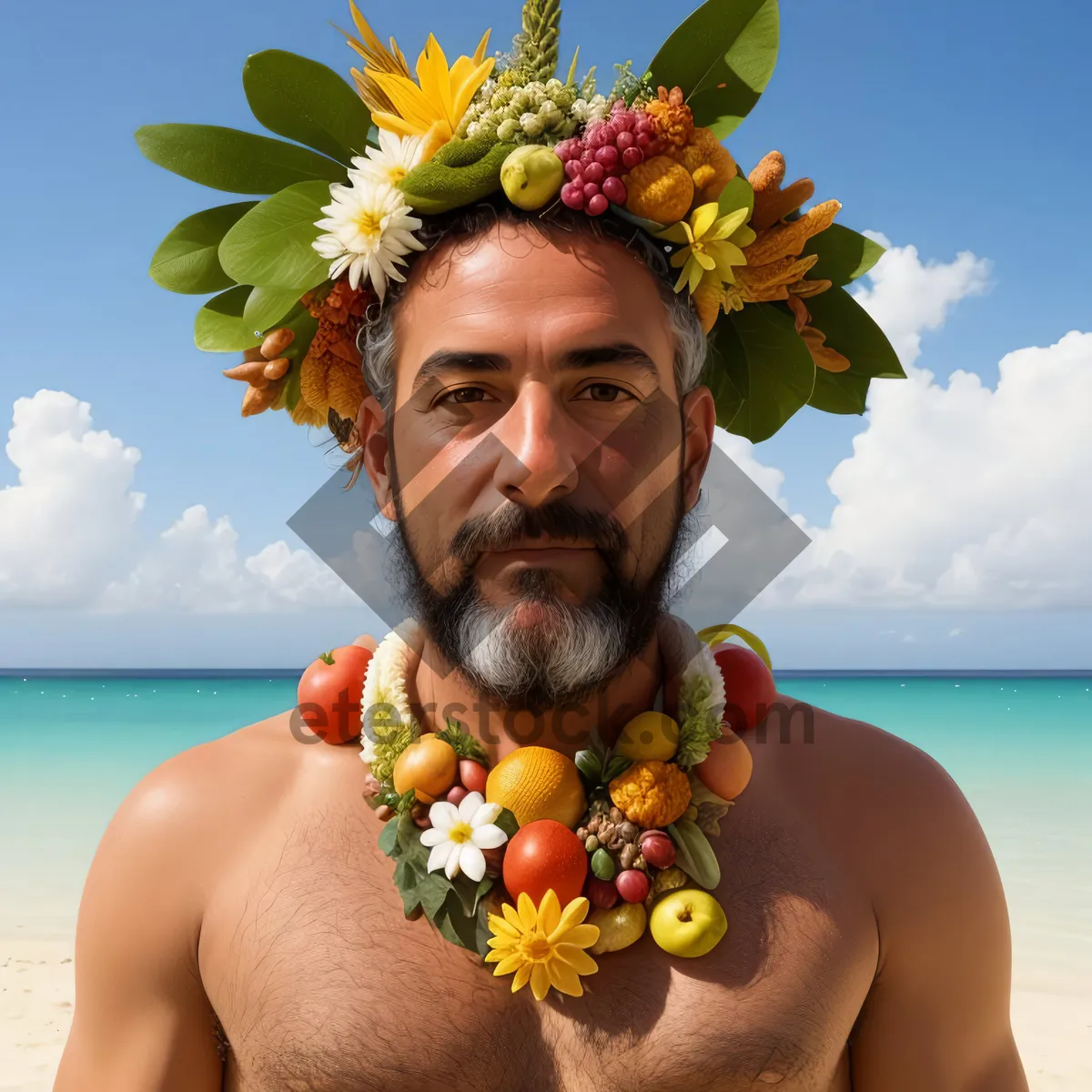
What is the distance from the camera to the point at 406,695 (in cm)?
255

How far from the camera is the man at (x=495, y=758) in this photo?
2.04 meters

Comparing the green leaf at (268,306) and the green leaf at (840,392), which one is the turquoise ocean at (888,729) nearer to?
the green leaf at (840,392)

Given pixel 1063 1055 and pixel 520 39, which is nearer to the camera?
pixel 520 39

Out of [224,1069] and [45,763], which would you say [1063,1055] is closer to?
[224,1069]

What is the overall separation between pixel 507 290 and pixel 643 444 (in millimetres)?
488

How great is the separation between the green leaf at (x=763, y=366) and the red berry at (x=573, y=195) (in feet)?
2.20

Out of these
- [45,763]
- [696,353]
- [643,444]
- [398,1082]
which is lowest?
[45,763]

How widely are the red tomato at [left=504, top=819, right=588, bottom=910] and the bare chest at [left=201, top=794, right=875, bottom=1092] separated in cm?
19

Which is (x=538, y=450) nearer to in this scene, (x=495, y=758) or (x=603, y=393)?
(x=603, y=393)

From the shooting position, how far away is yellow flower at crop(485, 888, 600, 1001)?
2043 millimetres

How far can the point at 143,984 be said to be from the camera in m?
2.20

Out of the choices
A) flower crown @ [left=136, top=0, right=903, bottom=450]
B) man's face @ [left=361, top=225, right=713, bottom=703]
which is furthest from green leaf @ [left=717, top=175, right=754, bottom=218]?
man's face @ [left=361, top=225, right=713, bottom=703]

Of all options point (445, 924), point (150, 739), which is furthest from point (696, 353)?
point (150, 739)

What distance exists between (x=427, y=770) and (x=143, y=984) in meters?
0.79
